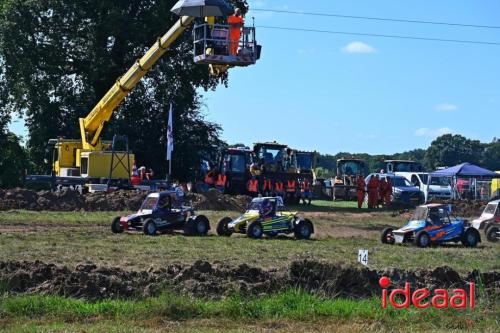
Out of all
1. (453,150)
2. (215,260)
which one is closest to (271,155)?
(215,260)

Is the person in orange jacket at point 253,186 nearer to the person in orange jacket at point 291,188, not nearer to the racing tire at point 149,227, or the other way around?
the person in orange jacket at point 291,188

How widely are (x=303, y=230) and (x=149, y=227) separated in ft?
14.4

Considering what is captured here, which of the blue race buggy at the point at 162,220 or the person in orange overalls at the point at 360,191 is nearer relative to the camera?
the blue race buggy at the point at 162,220

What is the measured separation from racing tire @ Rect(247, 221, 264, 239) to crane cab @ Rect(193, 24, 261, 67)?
213 inches

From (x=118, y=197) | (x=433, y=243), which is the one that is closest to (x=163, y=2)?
(x=118, y=197)

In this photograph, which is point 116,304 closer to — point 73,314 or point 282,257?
point 73,314

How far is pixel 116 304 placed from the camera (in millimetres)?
12219

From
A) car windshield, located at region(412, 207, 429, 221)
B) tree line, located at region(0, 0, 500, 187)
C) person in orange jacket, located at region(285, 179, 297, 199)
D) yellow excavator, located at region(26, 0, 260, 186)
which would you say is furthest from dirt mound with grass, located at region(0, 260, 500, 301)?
tree line, located at region(0, 0, 500, 187)

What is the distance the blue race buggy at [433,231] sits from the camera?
2280 cm

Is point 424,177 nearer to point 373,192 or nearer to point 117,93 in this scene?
point 373,192

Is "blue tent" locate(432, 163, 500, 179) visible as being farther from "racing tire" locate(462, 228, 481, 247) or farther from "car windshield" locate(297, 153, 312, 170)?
"racing tire" locate(462, 228, 481, 247)

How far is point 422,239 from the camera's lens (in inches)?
893

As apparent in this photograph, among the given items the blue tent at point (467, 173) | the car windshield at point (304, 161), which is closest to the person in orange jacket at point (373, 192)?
the car windshield at point (304, 161)

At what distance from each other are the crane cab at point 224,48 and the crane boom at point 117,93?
21.7ft
